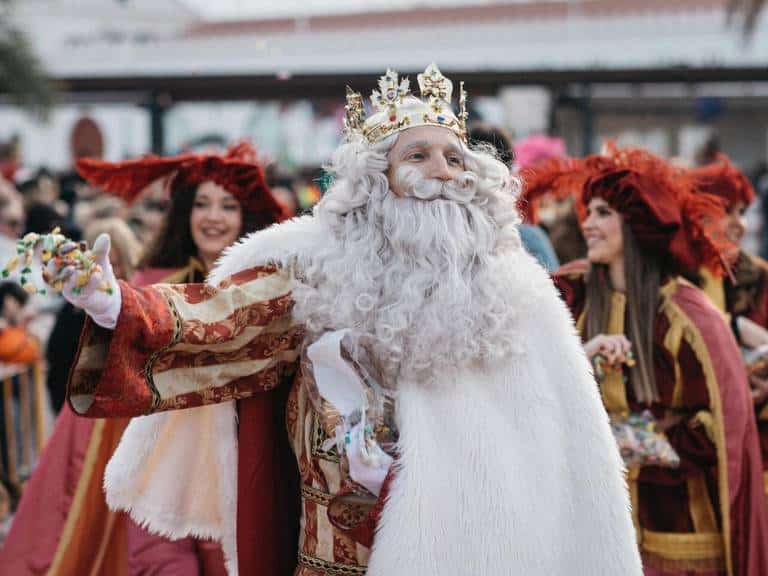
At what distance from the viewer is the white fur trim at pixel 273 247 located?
3230 millimetres

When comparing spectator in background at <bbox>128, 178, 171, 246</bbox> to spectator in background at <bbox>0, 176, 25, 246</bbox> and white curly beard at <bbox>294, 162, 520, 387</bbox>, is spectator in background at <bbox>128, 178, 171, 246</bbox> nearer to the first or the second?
spectator in background at <bbox>0, 176, 25, 246</bbox>

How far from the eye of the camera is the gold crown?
3242mm

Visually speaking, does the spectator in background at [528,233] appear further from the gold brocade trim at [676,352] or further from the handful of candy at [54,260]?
the handful of candy at [54,260]

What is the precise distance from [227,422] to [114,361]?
25.0 inches

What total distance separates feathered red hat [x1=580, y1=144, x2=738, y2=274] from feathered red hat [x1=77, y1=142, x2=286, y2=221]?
1.46 m

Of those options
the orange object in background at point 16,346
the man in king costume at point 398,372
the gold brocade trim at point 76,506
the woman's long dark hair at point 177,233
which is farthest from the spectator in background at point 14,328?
the man in king costume at point 398,372

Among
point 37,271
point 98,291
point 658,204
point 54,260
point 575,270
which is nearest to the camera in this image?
point 54,260

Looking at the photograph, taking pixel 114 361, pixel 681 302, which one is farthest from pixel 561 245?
pixel 114 361

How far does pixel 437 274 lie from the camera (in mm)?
3098

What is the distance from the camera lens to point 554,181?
194 inches

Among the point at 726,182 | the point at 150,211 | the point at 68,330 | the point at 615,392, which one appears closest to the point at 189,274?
the point at 68,330

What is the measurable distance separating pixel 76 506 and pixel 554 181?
248 cm

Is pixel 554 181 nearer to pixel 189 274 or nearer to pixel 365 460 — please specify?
pixel 189 274

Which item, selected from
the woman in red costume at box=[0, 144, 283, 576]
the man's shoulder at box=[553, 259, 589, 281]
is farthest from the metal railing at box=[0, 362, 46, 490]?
the man's shoulder at box=[553, 259, 589, 281]
